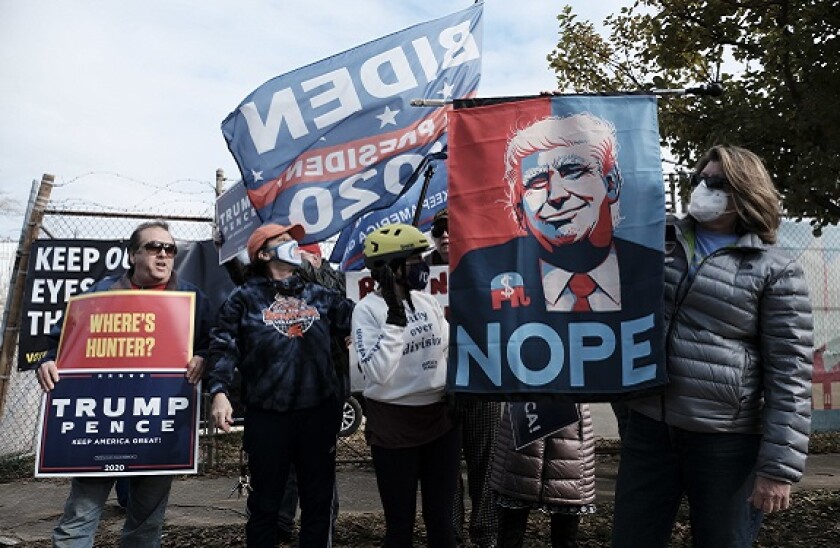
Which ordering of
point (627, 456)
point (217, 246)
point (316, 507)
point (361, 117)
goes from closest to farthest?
point (627, 456) → point (316, 507) → point (361, 117) → point (217, 246)

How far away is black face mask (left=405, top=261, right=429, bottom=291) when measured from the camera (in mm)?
3852

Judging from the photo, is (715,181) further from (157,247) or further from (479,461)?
(157,247)

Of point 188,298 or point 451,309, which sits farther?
point 188,298

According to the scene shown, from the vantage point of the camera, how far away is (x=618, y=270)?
3.02 metres

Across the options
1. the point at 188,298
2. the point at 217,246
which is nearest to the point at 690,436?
the point at 188,298

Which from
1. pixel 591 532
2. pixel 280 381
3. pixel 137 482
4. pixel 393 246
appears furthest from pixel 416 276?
pixel 591 532

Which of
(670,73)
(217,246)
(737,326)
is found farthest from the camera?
(217,246)

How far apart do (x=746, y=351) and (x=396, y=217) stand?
393cm

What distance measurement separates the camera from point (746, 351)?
2.73 m

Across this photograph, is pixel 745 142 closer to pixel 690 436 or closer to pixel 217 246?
pixel 690 436

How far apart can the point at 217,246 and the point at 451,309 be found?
5163 mm

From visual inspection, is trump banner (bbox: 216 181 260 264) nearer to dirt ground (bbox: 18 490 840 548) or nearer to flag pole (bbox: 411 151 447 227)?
flag pole (bbox: 411 151 447 227)

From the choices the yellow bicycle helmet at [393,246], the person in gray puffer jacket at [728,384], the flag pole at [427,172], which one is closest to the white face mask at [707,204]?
the person in gray puffer jacket at [728,384]

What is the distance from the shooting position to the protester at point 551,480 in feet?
13.4
